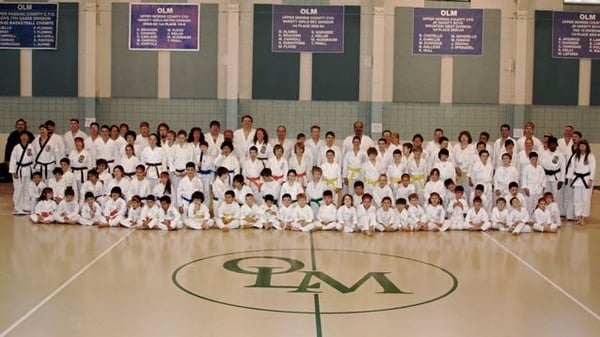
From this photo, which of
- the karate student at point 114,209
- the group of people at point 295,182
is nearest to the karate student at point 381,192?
the group of people at point 295,182

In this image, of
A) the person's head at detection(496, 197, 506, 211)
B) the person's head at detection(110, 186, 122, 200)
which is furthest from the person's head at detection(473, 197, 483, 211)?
the person's head at detection(110, 186, 122, 200)

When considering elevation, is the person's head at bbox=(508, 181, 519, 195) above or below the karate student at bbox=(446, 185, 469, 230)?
above

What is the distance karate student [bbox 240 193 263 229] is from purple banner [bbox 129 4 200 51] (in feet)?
21.7

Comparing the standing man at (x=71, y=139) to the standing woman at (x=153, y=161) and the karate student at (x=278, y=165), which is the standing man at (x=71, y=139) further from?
the karate student at (x=278, y=165)

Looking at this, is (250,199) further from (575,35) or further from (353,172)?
(575,35)

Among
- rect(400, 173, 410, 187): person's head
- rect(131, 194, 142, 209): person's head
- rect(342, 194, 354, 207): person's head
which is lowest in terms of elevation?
rect(131, 194, 142, 209): person's head

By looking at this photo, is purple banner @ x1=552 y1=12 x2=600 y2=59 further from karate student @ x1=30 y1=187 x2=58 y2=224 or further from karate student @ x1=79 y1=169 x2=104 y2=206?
karate student @ x1=30 y1=187 x2=58 y2=224

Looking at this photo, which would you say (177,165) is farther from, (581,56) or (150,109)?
(581,56)

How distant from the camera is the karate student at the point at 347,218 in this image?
11359 millimetres

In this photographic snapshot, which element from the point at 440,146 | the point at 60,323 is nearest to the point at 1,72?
the point at 440,146

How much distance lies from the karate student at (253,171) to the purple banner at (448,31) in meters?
6.51

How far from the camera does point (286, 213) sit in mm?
11555

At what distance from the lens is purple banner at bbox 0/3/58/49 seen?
1683 centimetres

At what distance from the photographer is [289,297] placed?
700 centimetres
